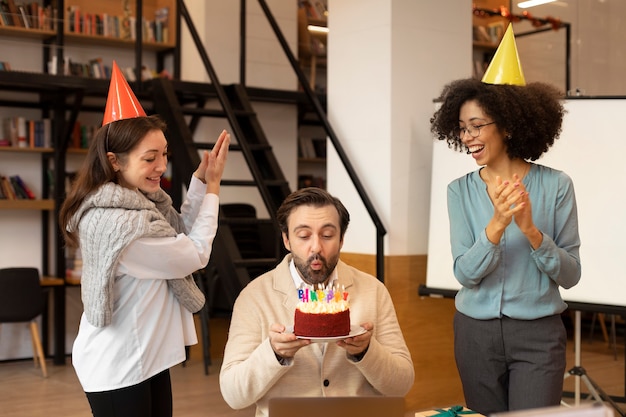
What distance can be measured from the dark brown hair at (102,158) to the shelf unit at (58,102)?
3880 mm

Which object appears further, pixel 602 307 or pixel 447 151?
pixel 447 151

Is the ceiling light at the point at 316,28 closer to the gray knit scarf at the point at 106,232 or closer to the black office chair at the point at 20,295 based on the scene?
the black office chair at the point at 20,295

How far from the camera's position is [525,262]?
8.00 feet

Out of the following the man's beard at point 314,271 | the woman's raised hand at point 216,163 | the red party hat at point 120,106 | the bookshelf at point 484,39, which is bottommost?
the man's beard at point 314,271

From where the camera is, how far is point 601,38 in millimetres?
7453

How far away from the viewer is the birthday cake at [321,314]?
2.00 metres

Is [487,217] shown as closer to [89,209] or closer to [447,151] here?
[89,209]

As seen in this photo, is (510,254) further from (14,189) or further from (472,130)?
(14,189)

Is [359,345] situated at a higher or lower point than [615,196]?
lower

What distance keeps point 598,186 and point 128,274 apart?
2.62m

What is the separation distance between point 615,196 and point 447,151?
3.10ft

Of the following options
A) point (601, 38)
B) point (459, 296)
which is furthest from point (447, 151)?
point (601, 38)

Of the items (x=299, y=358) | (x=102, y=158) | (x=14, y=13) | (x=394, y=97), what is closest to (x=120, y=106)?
(x=102, y=158)

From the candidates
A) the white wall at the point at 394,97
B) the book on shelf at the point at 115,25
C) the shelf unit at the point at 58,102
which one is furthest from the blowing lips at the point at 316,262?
the book on shelf at the point at 115,25
